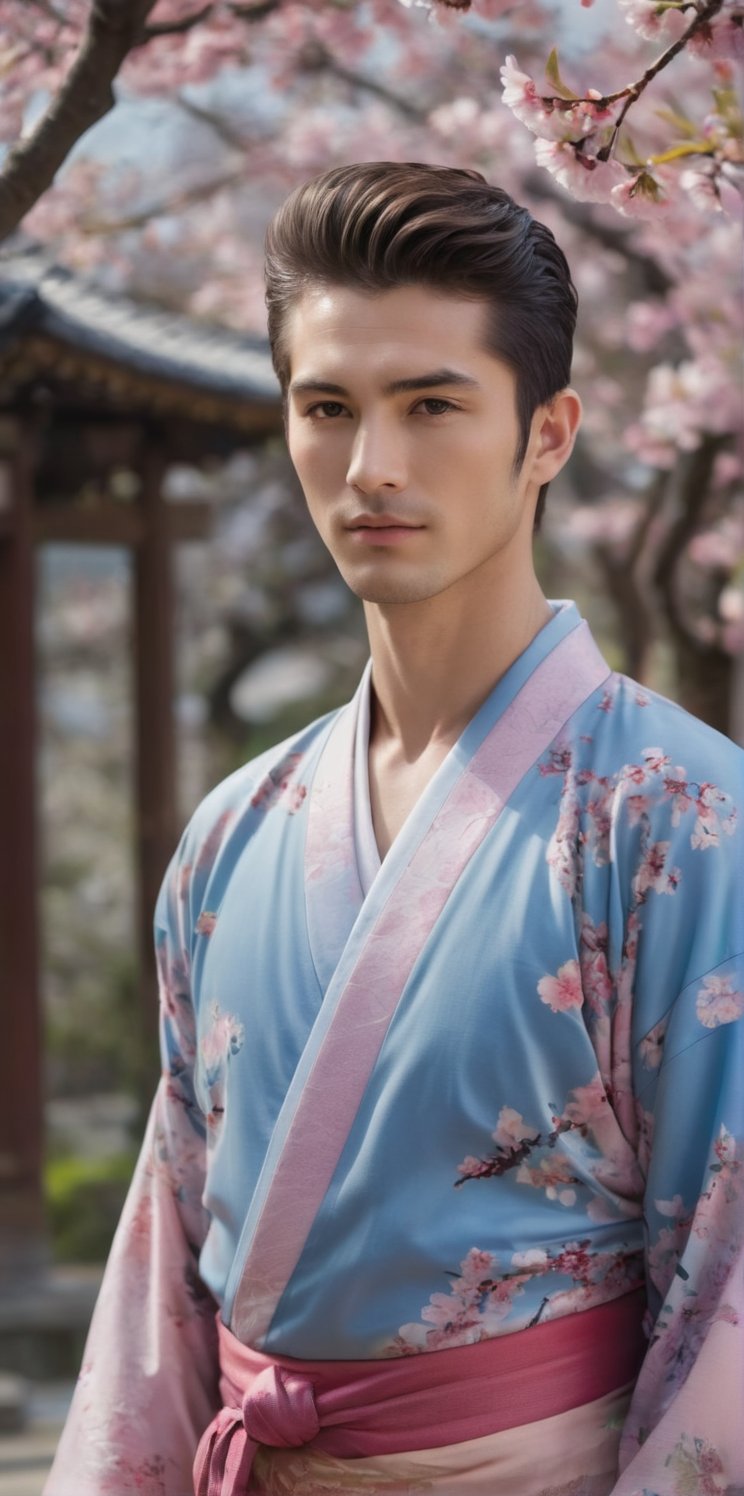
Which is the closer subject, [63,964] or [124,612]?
[63,964]

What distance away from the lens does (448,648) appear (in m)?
2.14

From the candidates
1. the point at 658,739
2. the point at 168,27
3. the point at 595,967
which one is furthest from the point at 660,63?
the point at 595,967

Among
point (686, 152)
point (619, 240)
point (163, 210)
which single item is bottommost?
point (686, 152)

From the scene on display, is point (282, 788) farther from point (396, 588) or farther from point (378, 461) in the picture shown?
point (378, 461)

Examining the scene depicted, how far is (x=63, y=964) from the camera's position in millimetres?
14500

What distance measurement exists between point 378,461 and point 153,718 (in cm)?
763

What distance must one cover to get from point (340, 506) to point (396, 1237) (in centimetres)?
78

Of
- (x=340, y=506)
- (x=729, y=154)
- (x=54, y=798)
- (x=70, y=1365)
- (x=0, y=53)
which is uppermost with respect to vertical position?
(x=0, y=53)

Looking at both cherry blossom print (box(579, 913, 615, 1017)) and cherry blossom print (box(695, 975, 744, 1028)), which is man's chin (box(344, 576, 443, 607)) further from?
cherry blossom print (box(695, 975, 744, 1028))

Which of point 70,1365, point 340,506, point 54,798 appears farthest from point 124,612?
point 340,506

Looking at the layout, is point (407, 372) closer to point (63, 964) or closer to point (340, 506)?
point (340, 506)

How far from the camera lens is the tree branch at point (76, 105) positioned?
2.41 metres

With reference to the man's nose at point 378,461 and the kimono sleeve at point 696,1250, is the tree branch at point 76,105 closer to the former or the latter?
the man's nose at point 378,461

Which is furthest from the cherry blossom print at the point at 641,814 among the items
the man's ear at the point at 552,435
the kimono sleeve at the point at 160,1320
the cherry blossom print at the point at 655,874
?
the kimono sleeve at the point at 160,1320
